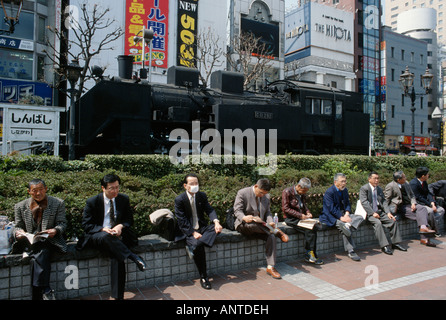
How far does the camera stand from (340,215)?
549 centimetres

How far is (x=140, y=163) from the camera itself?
288 inches

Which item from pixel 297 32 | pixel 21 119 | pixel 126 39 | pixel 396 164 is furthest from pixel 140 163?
pixel 297 32

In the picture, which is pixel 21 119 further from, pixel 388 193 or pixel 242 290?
pixel 388 193

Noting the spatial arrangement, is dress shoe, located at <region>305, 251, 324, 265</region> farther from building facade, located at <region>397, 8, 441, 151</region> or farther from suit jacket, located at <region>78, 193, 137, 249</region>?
building facade, located at <region>397, 8, 441, 151</region>

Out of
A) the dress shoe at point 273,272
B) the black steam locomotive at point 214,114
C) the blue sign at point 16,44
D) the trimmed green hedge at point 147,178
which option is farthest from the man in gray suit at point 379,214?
the blue sign at point 16,44

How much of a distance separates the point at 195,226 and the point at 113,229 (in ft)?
3.43

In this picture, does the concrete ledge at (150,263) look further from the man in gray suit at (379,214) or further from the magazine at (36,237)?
the man in gray suit at (379,214)

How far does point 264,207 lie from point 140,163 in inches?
137

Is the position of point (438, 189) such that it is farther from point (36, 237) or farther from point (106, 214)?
point (36, 237)

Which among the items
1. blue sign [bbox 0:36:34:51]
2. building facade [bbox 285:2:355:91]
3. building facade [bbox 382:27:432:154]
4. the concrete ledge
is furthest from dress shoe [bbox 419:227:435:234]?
building facade [bbox 382:27:432:154]

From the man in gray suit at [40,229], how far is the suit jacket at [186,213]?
1306 millimetres

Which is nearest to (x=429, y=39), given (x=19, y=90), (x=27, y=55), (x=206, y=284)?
(x=27, y=55)

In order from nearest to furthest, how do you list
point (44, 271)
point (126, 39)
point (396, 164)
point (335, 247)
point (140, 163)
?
point (44, 271) < point (335, 247) < point (140, 163) < point (396, 164) < point (126, 39)

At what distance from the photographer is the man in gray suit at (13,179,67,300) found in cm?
340
